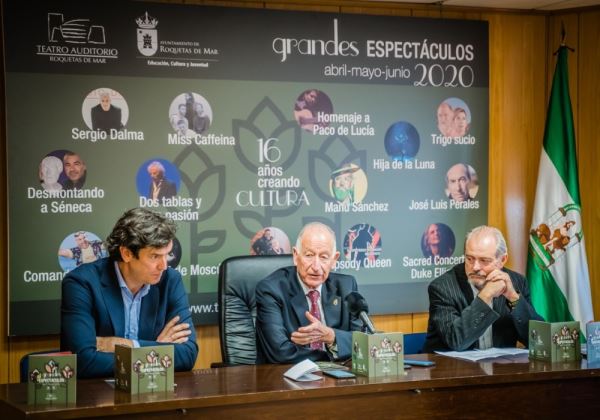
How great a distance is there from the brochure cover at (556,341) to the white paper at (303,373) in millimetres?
1047

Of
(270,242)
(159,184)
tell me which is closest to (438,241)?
(270,242)

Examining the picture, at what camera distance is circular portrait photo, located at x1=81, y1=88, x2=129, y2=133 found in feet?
15.9

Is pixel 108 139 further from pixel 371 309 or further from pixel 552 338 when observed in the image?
pixel 552 338

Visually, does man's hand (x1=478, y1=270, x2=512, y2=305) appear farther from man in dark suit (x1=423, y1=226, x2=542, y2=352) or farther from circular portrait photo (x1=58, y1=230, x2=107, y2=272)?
circular portrait photo (x1=58, y1=230, x2=107, y2=272)

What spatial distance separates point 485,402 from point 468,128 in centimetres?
229

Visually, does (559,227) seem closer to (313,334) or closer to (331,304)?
(331,304)

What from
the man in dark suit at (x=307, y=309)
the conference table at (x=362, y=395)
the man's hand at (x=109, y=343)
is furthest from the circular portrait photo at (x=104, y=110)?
the conference table at (x=362, y=395)

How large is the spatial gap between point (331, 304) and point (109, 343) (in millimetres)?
1093

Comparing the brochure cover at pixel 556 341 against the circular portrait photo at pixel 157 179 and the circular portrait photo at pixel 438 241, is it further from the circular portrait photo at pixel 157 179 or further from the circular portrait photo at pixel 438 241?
the circular portrait photo at pixel 157 179

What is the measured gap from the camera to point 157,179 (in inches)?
195

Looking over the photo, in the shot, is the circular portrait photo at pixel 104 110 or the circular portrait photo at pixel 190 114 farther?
the circular portrait photo at pixel 190 114

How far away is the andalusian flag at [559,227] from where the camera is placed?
559 cm

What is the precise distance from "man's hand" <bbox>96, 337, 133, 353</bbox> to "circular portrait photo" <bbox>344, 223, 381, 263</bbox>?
1759 mm

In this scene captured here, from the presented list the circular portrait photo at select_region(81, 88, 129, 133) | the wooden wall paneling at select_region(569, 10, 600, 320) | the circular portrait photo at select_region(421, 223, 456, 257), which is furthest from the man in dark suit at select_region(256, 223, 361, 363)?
the wooden wall paneling at select_region(569, 10, 600, 320)
